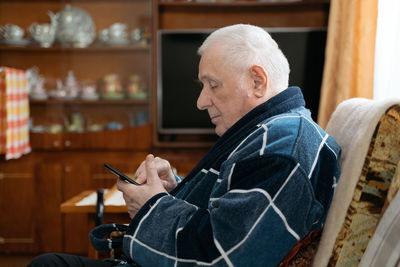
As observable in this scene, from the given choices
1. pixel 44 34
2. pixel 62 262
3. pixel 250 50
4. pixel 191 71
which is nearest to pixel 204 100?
pixel 250 50

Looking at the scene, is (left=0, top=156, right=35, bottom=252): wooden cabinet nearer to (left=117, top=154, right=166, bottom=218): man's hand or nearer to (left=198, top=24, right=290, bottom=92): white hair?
(left=117, top=154, right=166, bottom=218): man's hand

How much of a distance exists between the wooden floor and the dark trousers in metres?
1.73

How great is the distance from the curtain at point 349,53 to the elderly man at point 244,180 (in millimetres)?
1218

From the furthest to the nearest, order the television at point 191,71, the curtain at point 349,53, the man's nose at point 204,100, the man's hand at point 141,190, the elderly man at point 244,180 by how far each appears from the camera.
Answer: the television at point 191,71
the curtain at point 349,53
the man's nose at point 204,100
the man's hand at point 141,190
the elderly man at point 244,180

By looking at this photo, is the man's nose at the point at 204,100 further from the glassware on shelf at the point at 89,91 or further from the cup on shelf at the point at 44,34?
the cup on shelf at the point at 44,34

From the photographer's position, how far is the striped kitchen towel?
2711 millimetres

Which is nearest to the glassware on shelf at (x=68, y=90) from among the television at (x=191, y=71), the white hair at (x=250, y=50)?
the television at (x=191, y=71)

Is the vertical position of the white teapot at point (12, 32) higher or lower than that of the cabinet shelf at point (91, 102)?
higher

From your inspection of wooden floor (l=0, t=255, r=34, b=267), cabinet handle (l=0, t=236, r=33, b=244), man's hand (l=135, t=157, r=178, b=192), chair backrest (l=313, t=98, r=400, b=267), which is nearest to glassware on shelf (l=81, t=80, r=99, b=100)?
cabinet handle (l=0, t=236, r=33, b=244)

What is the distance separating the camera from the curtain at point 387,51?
1853 millimetres

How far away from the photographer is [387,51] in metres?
1.97

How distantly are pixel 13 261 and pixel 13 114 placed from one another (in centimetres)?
99

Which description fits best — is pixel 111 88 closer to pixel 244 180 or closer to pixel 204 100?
pixel 204 100

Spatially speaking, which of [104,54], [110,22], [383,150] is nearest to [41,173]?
[104,54]
